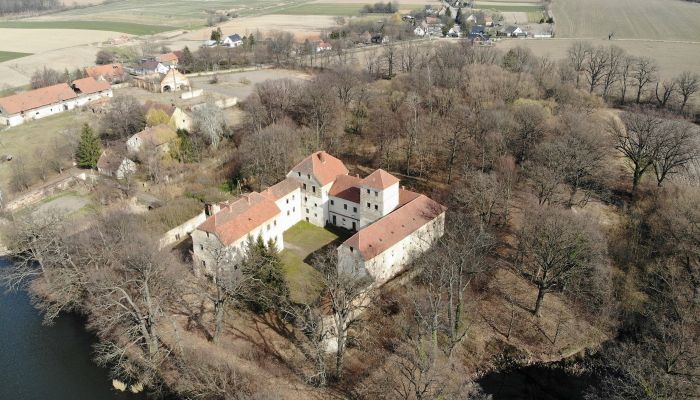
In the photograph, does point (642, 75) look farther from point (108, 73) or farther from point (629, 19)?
point (108, 73)

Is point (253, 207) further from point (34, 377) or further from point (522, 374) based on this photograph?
point (522, 374)

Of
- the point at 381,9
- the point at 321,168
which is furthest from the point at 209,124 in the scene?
the point at 381,9

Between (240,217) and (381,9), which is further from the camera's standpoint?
(381,9)

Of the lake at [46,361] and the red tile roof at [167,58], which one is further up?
the red tile roof at [167,58]

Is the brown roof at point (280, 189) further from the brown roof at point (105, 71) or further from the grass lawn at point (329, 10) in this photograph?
the grass lawn at point (329, 10)

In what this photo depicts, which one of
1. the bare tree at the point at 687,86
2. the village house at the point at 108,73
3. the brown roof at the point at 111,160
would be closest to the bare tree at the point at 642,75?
the bare tree at the point at 687,86

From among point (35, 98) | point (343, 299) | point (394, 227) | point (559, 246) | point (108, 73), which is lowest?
point (108, 73)

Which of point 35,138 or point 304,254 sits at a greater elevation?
point 35,138
